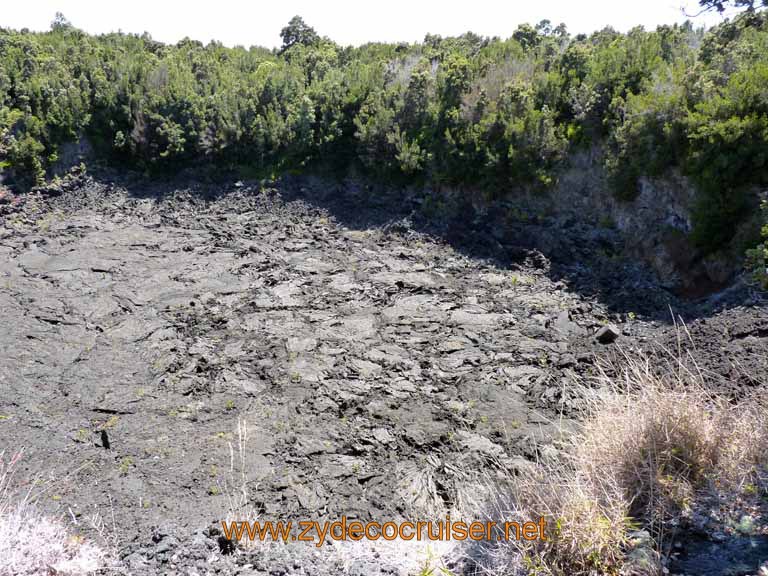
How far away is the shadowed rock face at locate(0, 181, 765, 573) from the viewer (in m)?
5.23

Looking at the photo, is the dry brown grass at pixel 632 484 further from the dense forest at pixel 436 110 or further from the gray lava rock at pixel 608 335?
the dense forest at pixel 436 110

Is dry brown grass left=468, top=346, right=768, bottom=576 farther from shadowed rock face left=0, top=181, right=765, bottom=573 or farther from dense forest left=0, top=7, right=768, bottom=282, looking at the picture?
dense forest left=0, top=7, right=768, bottom=282

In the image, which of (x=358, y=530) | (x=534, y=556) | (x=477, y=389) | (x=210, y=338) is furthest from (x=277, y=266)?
(x=534, y=556)

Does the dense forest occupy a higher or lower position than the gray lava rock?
higher

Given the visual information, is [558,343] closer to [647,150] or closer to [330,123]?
[647,150]

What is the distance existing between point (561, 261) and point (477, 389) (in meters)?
3.60

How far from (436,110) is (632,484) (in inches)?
365

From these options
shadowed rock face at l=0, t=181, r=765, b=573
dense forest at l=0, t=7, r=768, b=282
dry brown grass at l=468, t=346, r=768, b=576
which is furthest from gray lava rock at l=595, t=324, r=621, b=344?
dry brown grass at l=468, t=346, r=768, b=576

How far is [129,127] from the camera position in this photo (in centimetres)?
1310

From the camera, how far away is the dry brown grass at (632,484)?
3.60m

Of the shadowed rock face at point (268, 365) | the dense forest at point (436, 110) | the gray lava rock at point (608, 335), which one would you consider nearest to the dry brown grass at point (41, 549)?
the shadowed rock face at point (268, 365)

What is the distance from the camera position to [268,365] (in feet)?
23.3

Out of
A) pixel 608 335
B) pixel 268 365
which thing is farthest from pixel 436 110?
pixel 268 365

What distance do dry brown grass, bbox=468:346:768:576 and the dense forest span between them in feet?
16.2
